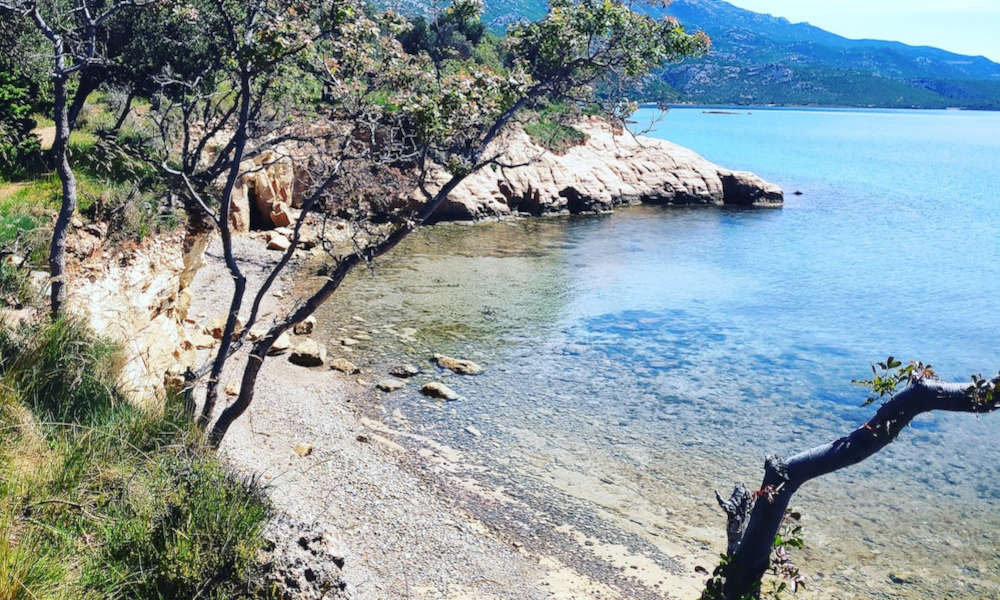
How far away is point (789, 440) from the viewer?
17062 mm

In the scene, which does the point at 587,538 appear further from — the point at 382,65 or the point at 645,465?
the point at 382,65

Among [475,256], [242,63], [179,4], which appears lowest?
[475,256]

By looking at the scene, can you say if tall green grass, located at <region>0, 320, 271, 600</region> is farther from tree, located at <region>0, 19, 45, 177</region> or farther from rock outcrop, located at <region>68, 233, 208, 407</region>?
tree, located at <region>0, 19, 45, 177</region>

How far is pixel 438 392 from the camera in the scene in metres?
18.2

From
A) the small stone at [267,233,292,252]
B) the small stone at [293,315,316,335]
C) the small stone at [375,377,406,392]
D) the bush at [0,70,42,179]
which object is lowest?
the small stone at [375,377,406,392]

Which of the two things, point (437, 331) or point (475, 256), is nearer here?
point (437, 331)

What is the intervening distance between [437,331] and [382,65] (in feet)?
41.7

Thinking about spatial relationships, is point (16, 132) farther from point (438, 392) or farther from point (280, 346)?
point (438, 392)

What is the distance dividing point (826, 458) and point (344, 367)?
13883mm

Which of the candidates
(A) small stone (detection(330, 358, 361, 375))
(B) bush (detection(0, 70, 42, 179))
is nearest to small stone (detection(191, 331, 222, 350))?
(A) small stone (detection(330, 358, 361, 375))

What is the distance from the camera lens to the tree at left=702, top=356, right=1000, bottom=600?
6652 mm

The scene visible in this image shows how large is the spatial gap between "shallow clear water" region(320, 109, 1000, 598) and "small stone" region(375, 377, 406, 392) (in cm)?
66

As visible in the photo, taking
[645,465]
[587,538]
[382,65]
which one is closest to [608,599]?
[587,538]

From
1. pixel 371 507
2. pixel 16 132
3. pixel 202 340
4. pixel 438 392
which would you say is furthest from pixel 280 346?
pixel 16 132
